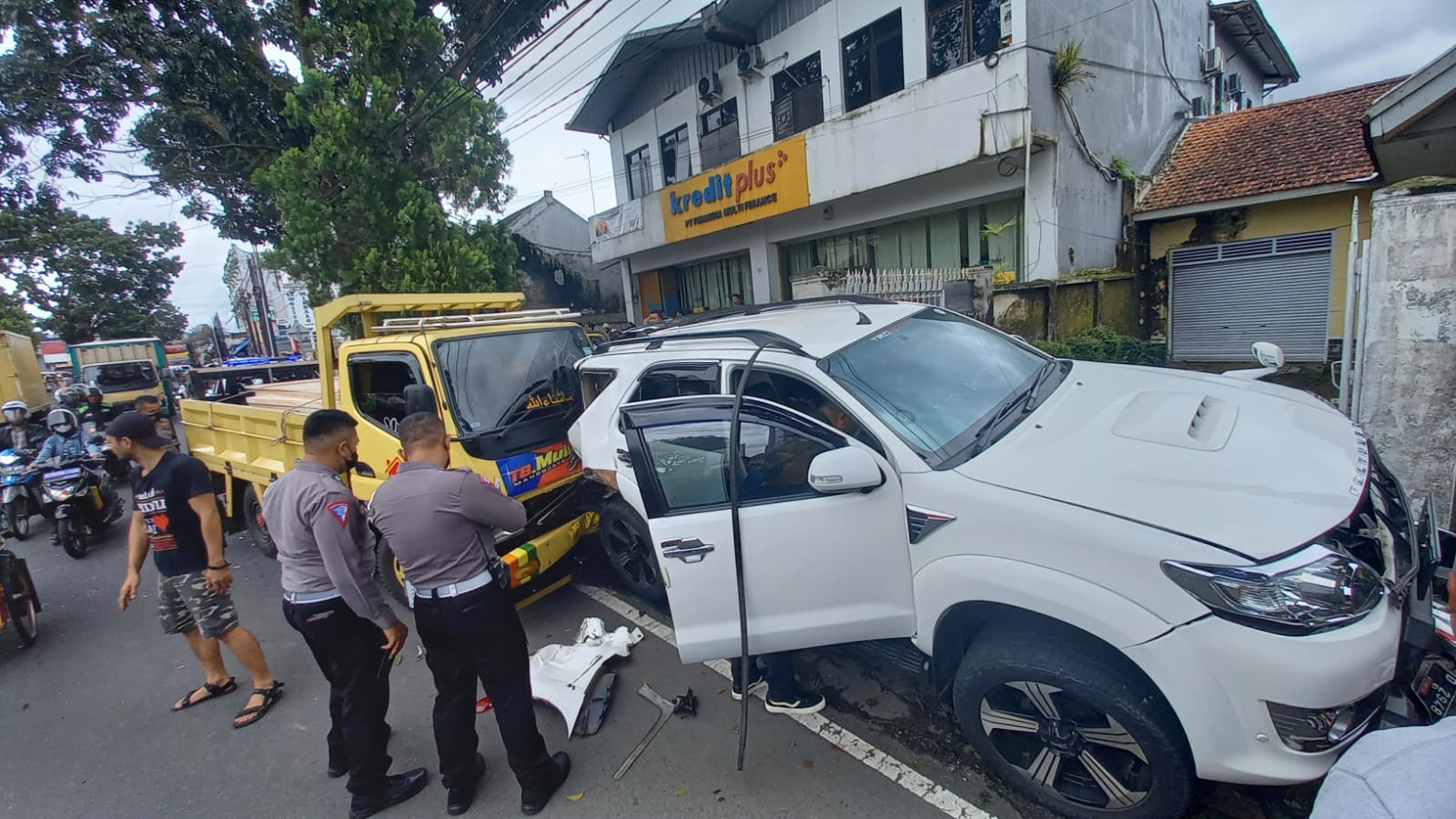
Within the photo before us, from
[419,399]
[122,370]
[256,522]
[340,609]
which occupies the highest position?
[122,370]

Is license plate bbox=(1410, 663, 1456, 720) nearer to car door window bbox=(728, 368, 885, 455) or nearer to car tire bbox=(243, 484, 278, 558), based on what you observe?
car door window bbox=(728, 368, 885, 455)

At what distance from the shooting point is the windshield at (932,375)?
2.54 m

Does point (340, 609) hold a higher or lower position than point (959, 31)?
lower

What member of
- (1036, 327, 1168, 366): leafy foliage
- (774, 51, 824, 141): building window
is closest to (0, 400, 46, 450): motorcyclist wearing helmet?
(774, 51, 824, 141): building window

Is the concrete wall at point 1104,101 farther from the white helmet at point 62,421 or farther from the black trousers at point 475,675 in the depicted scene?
the white helmet at point 62,421

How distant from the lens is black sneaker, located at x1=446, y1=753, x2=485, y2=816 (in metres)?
2.56

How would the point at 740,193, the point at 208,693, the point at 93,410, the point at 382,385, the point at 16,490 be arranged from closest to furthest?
the point at 208,693 < the point at 382,385 < the point at 16,490 < the point at 93,410 < the point at 740,193

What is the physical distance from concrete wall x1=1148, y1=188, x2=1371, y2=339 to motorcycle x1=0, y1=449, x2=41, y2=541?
16413 mm

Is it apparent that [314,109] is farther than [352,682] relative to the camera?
Yes

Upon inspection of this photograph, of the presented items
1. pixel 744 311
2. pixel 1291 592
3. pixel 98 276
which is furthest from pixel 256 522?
pixel 98 276

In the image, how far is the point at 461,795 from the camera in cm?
257

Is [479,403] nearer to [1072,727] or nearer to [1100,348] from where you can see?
[1072,727]

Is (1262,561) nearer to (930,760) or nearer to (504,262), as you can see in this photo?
(930,760)

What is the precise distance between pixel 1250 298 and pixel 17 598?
14.9m
